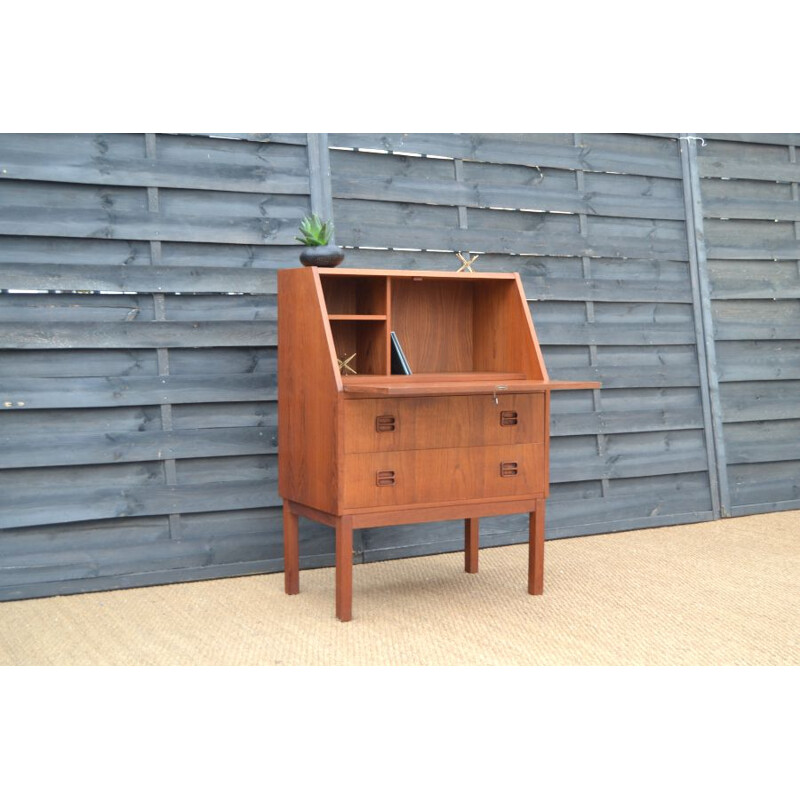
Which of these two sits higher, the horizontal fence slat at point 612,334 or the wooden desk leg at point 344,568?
the horizontal fence slat at point 612,334

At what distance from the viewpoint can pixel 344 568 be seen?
371 cm

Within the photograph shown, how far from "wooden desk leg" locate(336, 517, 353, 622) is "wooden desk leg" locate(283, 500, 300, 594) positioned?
412 millimetres

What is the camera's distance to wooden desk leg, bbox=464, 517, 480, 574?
4426mm

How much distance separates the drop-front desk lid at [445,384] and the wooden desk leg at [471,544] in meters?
0.67

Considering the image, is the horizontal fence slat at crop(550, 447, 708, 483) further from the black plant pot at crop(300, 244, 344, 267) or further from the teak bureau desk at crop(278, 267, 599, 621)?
the black plant pot at crop(300, 244, 344, 267)

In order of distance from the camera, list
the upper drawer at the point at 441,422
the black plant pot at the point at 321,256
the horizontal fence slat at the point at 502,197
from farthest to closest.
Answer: the horizontal fence slat at the point at 502,197
the black plant pot at the point at 321,256
the upper drawer at the point at 441,422

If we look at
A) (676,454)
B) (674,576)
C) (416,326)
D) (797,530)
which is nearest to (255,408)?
(416,326)

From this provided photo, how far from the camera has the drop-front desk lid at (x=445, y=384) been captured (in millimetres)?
3467

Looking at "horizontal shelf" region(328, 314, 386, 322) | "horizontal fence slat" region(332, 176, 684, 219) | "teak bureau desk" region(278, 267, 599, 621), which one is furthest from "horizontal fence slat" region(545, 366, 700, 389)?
"horizontal shelf" region(328, 314, 386, 322)

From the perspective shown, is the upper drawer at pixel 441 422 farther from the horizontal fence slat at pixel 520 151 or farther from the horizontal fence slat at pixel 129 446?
the horizontal fence slat at pixel 520 151

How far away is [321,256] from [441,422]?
0.78 m

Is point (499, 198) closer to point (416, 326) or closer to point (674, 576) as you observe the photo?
point (416, 326)

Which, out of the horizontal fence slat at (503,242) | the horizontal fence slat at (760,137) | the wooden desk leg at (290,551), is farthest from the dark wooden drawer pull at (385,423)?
the horizontal fence slat at (760,137)

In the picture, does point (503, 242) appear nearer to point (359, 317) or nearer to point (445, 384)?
point (359, 317)
